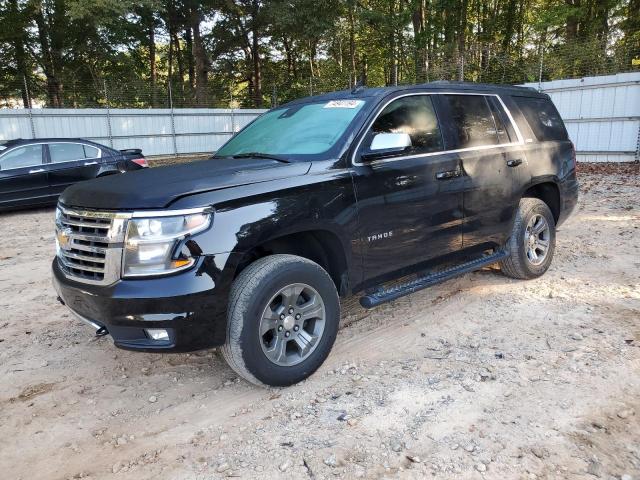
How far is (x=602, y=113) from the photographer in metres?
13.9

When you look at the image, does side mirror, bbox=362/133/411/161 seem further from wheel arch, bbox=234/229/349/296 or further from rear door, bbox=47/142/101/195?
rear door, bbox=47/142/101/195

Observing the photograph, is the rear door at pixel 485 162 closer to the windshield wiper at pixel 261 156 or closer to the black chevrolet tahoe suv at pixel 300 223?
the black chevrolet tahoe suv at pixel 300 223

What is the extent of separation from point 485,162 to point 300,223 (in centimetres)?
205

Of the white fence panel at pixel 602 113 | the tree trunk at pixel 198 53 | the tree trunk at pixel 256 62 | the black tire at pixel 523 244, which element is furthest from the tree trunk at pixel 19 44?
the black tire at pixel 523 244

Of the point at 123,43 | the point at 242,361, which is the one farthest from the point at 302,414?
the point at 123,43

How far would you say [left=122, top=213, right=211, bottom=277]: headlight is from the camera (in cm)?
268

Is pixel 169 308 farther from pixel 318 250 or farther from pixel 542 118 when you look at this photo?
pixel 542 118

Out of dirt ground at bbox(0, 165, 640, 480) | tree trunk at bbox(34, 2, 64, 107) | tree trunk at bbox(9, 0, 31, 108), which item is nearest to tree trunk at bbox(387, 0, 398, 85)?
tree trunk at bbox(34, 2, 64, 107)

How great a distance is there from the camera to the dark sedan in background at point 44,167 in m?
9.24

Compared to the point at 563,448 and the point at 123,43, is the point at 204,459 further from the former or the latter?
the point at 123,43

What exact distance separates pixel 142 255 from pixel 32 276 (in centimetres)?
383

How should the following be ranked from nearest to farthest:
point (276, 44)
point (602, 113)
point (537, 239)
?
point (537, 239) → point (602, 113) → point (276, 44)

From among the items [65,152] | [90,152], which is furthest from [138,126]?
[65,152]

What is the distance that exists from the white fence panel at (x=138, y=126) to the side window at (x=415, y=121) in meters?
16.0
